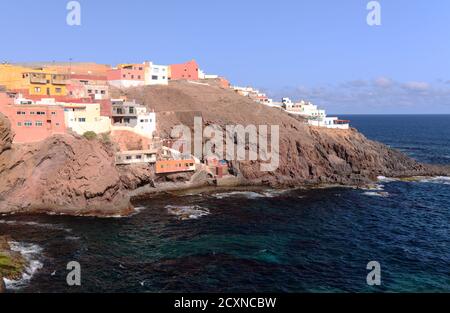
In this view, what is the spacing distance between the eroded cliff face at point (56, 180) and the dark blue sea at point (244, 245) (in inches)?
182

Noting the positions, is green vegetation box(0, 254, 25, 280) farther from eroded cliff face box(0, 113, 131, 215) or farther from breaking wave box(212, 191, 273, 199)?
breaking wave box(212, 191, 273, 199)

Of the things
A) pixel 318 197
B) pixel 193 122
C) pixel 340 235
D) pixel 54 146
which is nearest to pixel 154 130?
pixel 193 122

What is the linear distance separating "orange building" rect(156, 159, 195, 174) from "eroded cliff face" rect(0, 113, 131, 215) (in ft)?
61.5

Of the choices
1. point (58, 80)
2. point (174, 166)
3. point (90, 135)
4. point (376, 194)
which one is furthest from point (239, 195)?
point (58, 80)

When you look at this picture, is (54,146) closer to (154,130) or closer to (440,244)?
(154,130)

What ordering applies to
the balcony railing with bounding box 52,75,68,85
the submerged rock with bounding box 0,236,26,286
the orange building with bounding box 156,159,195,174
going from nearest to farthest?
1. the submerged rock with bounding box 0,236,26,286
2. the orange building with bounding box 156,159,195,174
3. the balcony railing with bounding box 52,75,68,85

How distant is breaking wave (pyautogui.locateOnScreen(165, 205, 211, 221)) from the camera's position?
76438mm

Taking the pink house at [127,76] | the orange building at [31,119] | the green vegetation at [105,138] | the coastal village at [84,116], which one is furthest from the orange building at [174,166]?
the pink house at [127,76]

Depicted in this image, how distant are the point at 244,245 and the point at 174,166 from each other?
138 feet

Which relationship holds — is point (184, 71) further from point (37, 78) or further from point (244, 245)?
point (244, 245)

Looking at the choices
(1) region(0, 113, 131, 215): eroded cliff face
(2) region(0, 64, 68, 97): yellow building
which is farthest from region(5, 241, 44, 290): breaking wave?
(2) region(0, 64, 68, 97): yellow building
